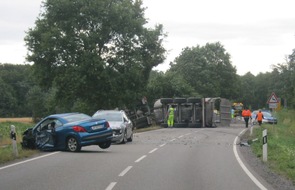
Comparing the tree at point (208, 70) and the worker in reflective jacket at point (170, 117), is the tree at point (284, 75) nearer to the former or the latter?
the tree at point (208, 70)

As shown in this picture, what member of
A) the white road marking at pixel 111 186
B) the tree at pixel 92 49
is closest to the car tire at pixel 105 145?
the white road marking at pixel 111 186

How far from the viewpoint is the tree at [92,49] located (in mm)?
39406

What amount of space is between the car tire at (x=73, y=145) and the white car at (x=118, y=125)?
437 cm

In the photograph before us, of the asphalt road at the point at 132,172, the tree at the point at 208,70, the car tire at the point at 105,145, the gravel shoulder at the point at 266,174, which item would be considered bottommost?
the gravel shoulder at the point at 266,174

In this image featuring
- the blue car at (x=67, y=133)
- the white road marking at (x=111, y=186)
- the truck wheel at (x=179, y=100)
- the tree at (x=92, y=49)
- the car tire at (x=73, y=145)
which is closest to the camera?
the white road marking at (x=111, y=186)

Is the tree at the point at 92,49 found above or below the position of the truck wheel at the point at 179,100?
above

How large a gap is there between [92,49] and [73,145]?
22220 mm

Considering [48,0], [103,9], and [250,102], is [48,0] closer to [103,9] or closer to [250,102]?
[103,9]

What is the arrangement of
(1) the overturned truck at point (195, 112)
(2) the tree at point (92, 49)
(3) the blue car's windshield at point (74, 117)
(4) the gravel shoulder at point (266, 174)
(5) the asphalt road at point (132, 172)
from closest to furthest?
1. (5) the asphalt road at point (132, 172)
2. (4) the gravel shoulder at point (266, 174)
3. (3) the blue car's windshield at point (74, 117)
4. (2) the tree at point (92, 49)
5. (1) the overturned truck at point (195, 112)

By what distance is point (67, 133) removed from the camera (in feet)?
60.5

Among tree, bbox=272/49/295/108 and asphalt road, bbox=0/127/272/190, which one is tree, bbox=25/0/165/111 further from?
tree, bbox=272/49/295/108

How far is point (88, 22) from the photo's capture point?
4050 cm

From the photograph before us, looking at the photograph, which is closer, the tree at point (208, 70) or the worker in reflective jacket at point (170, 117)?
the worker in reflective jacket at point (170, 117)

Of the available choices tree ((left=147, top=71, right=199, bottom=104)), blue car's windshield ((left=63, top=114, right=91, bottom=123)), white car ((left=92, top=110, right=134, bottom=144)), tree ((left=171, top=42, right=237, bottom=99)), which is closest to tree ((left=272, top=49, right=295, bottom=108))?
tree ((left=171, top=42, right=237, bottom=99))
